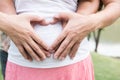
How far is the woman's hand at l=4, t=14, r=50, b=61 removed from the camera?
1.35m

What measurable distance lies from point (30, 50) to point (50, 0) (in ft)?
0.76

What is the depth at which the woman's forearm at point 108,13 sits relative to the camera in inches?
57.1

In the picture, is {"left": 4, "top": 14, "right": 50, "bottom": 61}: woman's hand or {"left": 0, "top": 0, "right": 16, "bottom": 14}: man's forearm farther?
{"left": 0, "top": 0, "right": 16, "bottom": 14}: man's forearm

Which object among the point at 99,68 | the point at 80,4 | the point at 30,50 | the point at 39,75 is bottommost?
the point at 99,68

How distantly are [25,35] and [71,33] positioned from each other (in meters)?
0.17

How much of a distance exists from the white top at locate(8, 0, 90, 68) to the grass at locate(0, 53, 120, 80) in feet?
12.6

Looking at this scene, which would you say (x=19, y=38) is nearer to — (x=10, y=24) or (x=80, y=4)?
(x=10, y=24)

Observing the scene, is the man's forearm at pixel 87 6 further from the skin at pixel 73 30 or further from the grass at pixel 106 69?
the grass at pixel 106 69

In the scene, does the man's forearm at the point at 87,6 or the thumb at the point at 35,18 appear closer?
the thumb at the point at 35,18

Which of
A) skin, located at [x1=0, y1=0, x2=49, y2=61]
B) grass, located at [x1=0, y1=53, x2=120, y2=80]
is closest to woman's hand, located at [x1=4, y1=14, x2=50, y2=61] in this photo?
skin, located at [x1=0, y1=0, x2=49, y2=61]

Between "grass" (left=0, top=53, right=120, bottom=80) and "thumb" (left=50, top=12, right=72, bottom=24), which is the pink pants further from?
"grass" (left=0, top=53, right=120, bottom=80)

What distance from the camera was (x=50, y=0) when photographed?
1467 millimetres

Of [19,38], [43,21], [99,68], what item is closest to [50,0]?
[43,21]

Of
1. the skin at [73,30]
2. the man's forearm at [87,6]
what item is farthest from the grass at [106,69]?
the skin at [73,30]
